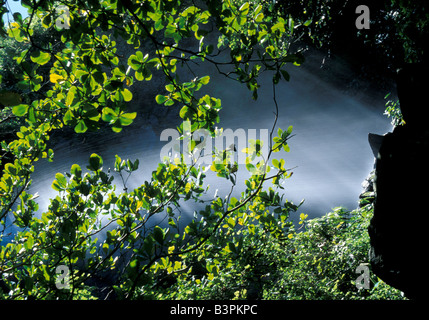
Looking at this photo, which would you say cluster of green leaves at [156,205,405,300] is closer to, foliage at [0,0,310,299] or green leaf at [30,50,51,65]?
foliage at [0,0,310,299]

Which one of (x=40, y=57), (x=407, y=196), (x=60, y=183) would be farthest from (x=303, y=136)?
(x=40, y=57)

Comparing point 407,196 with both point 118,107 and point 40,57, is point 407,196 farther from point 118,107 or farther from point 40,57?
point 40,57

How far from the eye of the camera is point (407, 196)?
125 centimetres

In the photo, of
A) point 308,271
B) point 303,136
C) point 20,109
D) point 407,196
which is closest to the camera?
point 20,109

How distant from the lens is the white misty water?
7.11 metres

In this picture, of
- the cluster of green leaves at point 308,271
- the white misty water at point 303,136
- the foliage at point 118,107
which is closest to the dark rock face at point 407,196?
the foliage at point 118,107

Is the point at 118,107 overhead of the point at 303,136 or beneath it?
beneath

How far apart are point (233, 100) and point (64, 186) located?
12129 mm

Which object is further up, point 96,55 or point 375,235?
point 96,55

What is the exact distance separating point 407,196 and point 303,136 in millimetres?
9017
